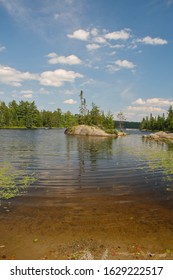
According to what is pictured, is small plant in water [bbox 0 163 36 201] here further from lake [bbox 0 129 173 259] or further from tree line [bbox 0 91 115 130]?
tree line [bbox 0 91 115 130]

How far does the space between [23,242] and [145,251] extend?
498cm

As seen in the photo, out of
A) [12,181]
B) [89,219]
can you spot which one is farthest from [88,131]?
[89,219]

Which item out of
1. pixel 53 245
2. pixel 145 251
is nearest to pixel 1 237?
pixel 53 245

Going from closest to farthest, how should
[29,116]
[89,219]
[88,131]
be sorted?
[89,219], [88,131], [29,116]

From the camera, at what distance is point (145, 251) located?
927 centimetres

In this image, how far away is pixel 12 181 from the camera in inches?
797

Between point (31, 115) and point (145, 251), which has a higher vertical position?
point (31, 115)

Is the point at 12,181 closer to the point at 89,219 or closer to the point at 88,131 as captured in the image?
the point at 89,219

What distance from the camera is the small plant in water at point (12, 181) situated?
16897 millimetres

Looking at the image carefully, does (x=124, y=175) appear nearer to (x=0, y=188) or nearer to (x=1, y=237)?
(x=0, y=188)

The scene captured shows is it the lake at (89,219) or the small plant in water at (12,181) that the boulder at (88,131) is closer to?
the small plant in water at (12,181)

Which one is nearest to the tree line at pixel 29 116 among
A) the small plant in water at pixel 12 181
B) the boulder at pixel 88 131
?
the boulder at pixel 88 131
